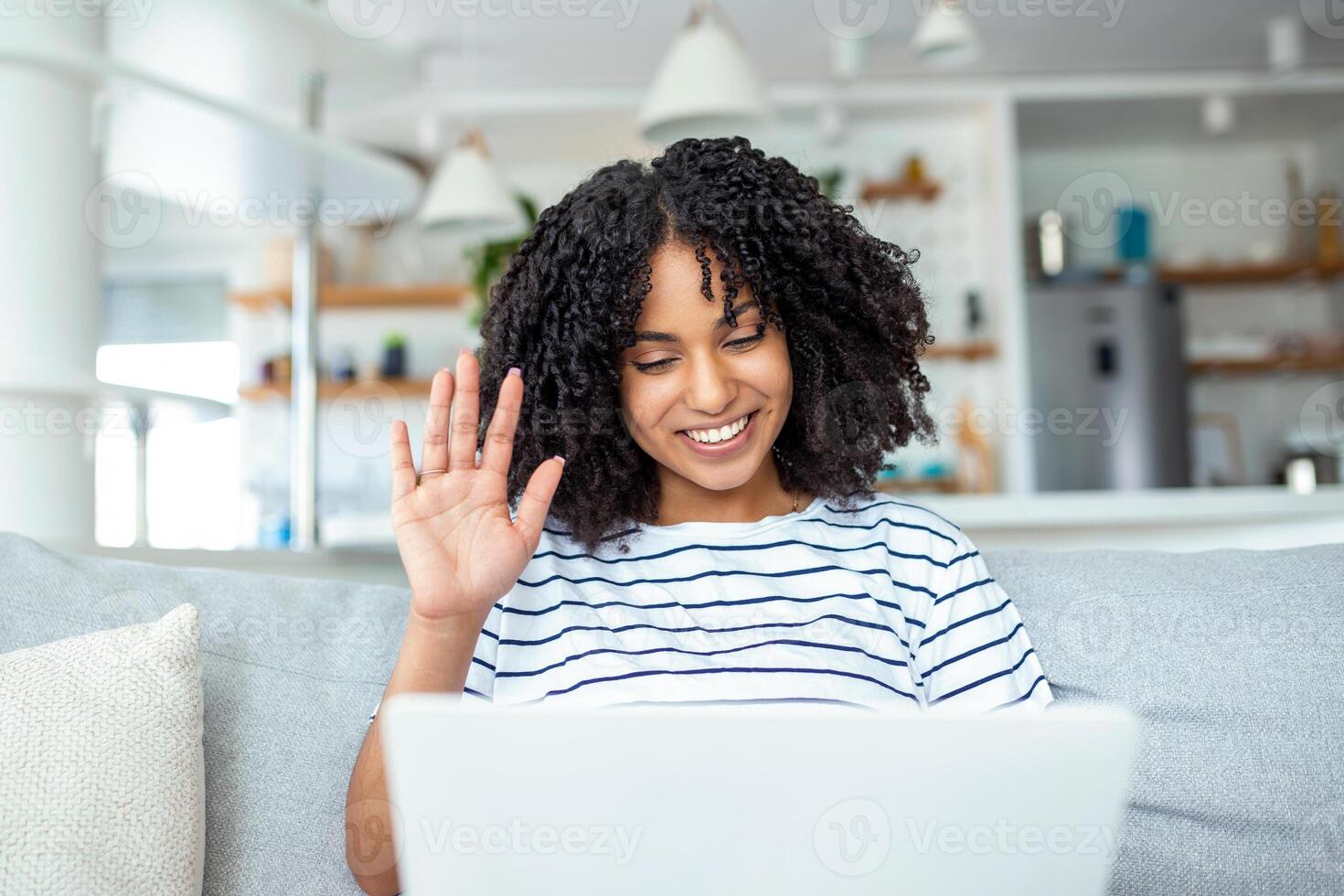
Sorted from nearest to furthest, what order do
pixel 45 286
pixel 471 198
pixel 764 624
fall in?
pixel 764 624, pixel 45 286, pixel 471 198

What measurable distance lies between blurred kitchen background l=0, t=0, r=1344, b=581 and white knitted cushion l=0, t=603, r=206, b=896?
1.52 metres

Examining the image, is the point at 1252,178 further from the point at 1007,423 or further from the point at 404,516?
the point at 404,516

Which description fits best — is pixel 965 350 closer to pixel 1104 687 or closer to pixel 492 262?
pixel 492 262

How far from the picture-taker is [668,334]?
1061mm

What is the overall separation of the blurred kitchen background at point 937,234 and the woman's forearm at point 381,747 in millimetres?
1548

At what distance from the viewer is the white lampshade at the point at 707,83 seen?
7.73ft

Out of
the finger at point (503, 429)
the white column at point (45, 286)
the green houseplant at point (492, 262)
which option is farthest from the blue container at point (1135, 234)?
the finger at point (503, 429)

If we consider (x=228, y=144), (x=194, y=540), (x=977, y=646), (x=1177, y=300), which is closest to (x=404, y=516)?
(x=977, y=646)
